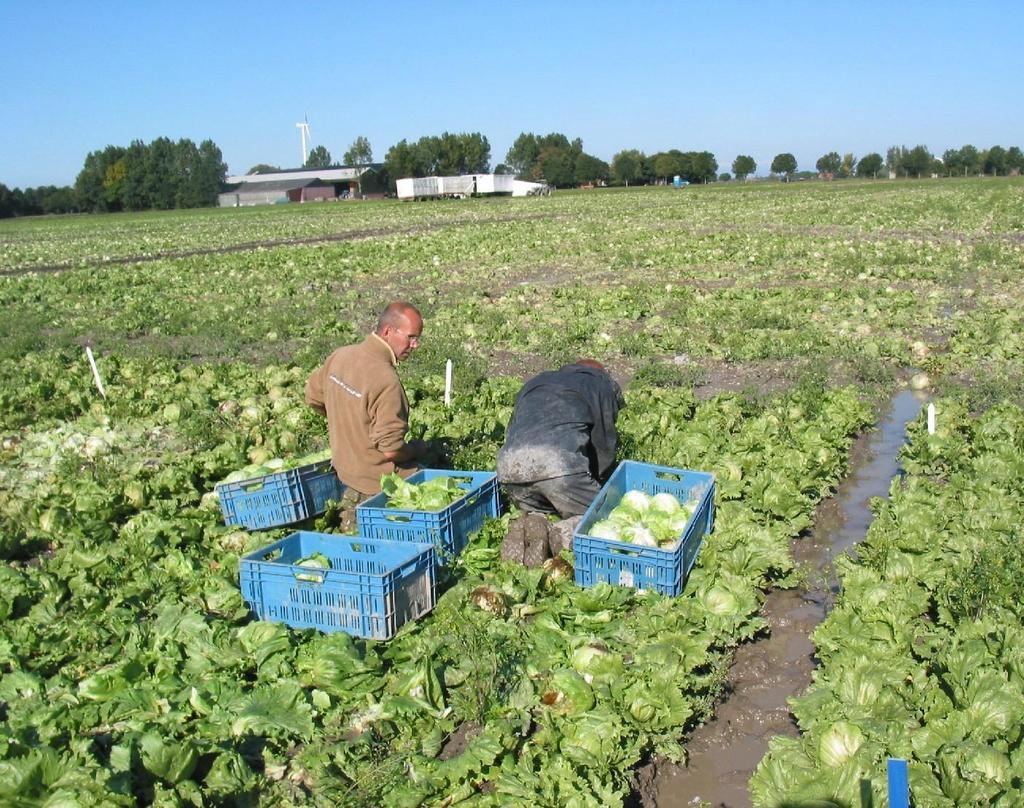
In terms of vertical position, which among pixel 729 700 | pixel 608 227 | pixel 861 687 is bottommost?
pixel 729 700

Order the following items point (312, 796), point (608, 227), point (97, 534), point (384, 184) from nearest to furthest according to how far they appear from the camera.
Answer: point (312, 796)
point (97, 534)
point (608, 227)
point (384, 184)

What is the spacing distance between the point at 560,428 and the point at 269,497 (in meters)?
2.21

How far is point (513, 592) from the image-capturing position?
5.34 meters

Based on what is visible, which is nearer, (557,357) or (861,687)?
(861,687)

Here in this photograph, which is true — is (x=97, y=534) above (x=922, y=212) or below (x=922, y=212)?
below

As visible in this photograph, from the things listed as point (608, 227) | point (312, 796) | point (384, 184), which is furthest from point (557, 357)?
point (384, 184)

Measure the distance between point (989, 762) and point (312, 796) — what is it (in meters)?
2.71

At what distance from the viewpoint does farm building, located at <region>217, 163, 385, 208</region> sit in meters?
110

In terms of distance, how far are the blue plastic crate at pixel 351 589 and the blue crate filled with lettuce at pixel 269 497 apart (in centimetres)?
106

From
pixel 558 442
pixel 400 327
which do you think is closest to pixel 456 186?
pixel 400 327

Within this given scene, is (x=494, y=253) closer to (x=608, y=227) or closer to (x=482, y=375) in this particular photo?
(x=608, y=227)

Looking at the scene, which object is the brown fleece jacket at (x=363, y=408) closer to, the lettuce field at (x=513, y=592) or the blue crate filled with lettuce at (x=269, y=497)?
the blue crate filled with lettuce at (x=269, y=497)

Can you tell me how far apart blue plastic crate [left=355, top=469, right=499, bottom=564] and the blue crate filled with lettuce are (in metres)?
0.86

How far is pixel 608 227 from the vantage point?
3350 centimetres
